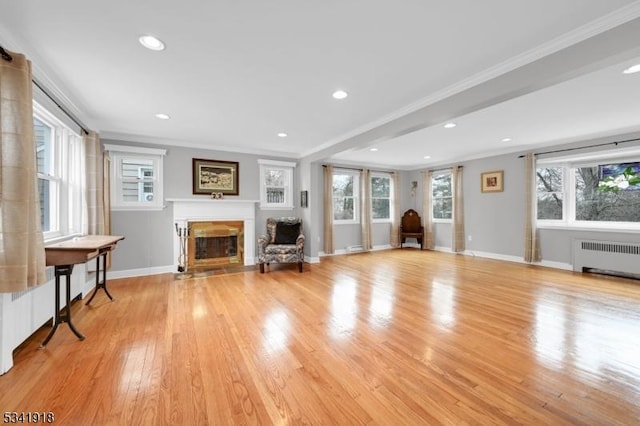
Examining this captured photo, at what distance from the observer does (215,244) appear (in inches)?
203

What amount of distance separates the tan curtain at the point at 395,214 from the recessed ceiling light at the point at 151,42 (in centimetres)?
654

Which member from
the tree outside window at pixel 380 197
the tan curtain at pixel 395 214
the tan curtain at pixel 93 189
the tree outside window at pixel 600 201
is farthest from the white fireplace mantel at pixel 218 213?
the tree outside window at pixel 600 201

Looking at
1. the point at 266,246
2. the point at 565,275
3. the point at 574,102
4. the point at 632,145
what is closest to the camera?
the point at 574,102

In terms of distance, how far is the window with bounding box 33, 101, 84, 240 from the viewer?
2.90 meters

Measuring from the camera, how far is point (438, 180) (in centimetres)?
743

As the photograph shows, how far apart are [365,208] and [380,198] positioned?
826 millimetres

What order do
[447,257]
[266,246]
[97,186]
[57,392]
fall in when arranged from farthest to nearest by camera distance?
[447,257] → [266,246] → [97,186] → [57,392]

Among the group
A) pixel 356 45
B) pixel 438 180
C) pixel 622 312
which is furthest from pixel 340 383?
pixel 438 180

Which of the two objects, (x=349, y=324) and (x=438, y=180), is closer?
(x=349, y=324)

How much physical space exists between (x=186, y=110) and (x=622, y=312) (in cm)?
564

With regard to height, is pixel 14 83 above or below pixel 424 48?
below

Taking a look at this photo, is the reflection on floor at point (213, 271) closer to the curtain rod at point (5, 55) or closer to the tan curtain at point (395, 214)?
the curtain rod at point (5, 55)

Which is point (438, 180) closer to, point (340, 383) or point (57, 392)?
point (340, 383)

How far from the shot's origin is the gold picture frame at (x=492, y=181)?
5887 millimetres
